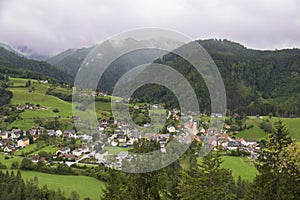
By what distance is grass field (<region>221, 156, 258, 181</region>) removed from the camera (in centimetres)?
3759

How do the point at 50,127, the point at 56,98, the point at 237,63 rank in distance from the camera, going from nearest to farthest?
the point at 50,127 < the point at 56,98 < the point at 237,63

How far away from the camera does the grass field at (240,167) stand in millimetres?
37594

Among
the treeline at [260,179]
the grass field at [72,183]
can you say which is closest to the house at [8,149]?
the grass field at [72,183]

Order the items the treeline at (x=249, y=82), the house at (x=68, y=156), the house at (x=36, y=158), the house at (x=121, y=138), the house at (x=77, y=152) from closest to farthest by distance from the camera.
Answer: the house at (x=36, y=158) < the house at (x=68, y=156) < the house at (x=77, y=152) < the house at (x=121, y=138) < the treeline at (x=249, y=82)

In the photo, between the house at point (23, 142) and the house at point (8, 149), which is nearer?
the house at point (8, 149)

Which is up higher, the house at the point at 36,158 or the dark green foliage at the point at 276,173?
the dark green foliage at the point at 276,173

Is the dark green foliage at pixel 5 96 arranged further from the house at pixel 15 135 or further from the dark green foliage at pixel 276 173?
the dark green foliage at pixel 276 173

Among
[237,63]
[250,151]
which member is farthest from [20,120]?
[237,63]

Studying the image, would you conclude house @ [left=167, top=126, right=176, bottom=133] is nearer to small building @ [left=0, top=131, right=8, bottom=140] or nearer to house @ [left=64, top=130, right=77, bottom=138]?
house @ [left=64, top=130, right=77, bottom=138]

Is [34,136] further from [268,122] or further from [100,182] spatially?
[268,122]

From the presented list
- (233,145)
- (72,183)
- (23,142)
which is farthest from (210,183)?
(23,142)

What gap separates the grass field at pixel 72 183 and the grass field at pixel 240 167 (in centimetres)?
1677

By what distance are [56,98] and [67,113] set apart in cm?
1416

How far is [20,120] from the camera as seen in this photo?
206 feet
